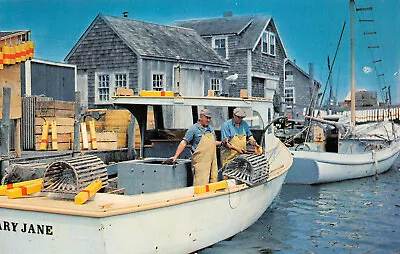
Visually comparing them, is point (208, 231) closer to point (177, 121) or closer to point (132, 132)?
point (177, 121)

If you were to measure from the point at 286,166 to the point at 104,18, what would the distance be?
547 inches

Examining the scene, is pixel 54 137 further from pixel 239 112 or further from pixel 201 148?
pixel 201 148

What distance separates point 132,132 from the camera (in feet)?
35.4

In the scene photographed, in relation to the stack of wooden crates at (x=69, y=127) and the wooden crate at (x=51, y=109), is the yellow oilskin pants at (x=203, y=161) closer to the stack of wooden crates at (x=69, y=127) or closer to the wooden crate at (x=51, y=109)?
the stack of wooden crates at (x=69, y=127)

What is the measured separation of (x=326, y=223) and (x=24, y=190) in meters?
6.17

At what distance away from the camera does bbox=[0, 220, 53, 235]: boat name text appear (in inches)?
237

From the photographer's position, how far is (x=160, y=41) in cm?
2325

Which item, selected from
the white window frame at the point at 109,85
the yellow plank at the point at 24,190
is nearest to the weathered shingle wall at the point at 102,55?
the white window frame at the point at 109,85

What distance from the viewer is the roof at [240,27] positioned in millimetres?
28016

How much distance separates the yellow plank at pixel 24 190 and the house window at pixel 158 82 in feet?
51.6

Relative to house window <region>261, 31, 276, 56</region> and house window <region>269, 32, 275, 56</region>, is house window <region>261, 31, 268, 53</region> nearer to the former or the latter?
house window <region>261, 31, 276, 56</region>

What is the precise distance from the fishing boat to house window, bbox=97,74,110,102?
14532 mm

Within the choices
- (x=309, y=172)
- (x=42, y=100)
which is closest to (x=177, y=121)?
(x=42, y=100)

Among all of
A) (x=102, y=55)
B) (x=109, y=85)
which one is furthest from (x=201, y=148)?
(x=102, y=55)
